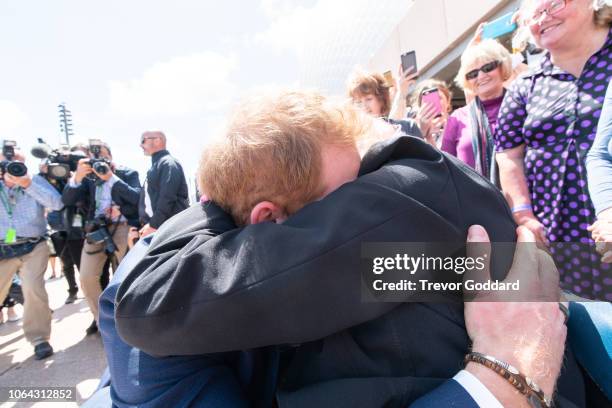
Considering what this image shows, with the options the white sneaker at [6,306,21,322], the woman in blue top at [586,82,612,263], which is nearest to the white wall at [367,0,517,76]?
the woman in blue top at [586,82,612,263]

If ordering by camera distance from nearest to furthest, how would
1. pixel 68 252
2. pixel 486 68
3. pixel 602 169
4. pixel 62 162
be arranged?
pixel 602 169, pixel 486 68, pixel 62 162, pixel 68 252

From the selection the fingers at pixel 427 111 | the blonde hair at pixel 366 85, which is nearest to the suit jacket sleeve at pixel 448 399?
the blonde hair at pixel 366 85

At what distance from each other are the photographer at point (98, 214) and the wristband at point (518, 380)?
4132 mm

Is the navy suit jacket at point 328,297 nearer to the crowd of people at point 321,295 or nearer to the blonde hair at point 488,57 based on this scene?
the crowd of people at point 321,295

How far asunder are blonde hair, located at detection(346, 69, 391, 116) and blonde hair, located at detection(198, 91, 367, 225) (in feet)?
6.94

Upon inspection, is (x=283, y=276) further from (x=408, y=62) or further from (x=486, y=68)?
(x=408, y=62)

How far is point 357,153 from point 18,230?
13.4 ft

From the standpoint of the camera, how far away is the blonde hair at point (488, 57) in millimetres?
2527

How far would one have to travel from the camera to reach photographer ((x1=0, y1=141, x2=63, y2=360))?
353cm

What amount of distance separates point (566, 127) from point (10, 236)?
460cm

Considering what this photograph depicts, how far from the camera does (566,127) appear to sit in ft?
5.27

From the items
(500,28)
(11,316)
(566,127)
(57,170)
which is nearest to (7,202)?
(57,170)

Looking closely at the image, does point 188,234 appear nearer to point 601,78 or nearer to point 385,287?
point 385,287

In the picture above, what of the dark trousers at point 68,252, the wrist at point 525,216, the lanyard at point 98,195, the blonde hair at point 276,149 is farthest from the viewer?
the dark trousers at point 68,252
